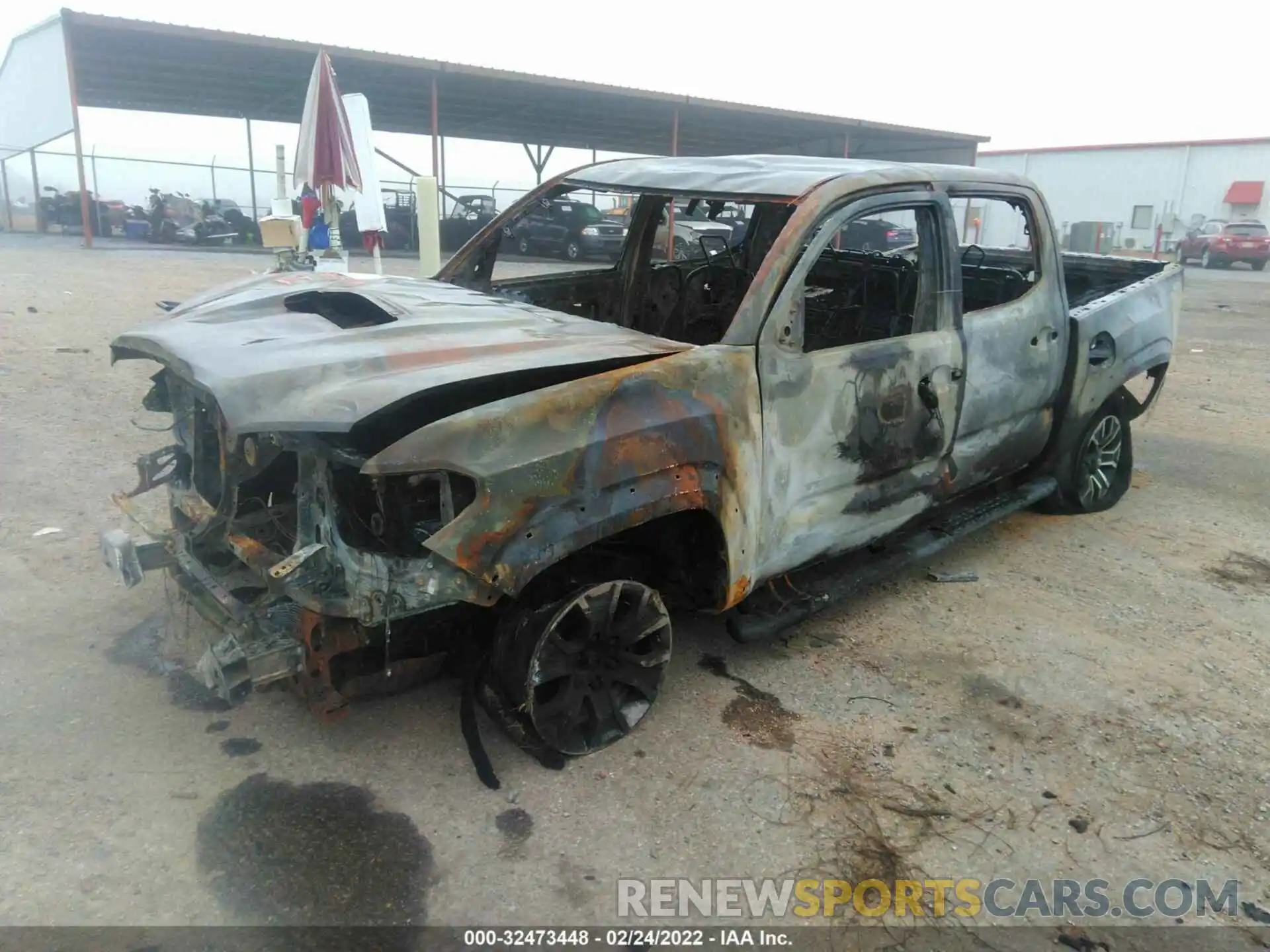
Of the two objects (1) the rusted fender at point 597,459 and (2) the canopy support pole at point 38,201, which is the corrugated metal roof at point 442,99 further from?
(1) the rusted fender at point 597,459

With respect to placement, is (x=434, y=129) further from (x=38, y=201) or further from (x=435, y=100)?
(x=38, y=201)

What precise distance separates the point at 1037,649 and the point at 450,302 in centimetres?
278

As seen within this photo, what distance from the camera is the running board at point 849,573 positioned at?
3498 mm

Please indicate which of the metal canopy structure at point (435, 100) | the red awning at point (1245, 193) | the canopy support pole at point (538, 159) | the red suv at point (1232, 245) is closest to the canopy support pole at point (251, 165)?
the metal canopy structure at point (435, 100)

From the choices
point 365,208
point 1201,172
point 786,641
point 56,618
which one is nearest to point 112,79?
point 365,208

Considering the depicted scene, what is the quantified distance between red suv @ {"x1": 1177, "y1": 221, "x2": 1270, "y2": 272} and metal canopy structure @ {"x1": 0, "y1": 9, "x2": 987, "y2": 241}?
7322 millimetres

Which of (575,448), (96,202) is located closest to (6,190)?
(96,202)

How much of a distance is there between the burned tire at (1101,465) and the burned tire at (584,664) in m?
3.10

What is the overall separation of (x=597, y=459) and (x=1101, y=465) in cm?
397

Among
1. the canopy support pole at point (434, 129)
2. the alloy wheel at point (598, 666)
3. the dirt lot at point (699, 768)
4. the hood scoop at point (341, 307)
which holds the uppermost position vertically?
the canopy support pole at point (434, 129)

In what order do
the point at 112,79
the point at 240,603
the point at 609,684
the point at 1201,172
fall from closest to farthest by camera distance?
the point at 240,603 → the point at 609,684 → the point at 112,79 → the point at 1201,172

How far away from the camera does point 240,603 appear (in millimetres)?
2820

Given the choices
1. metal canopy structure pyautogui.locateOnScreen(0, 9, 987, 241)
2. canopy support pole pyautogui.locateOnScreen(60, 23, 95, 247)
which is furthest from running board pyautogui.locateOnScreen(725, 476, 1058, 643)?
canopy support pole pyautogui.locateOnScreen(60, 23, 95, 247)

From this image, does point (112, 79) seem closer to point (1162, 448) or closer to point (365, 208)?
point (365, 208)
